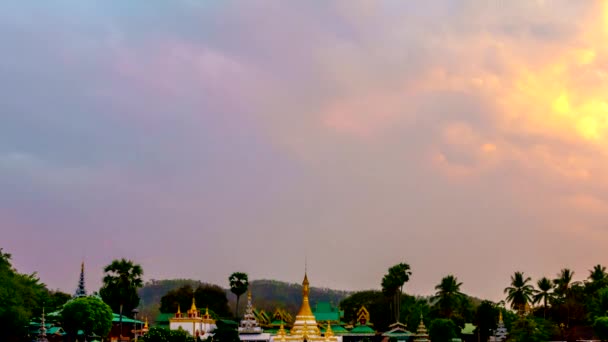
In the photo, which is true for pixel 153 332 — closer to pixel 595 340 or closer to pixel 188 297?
pixel 595 340

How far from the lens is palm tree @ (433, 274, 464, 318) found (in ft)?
342

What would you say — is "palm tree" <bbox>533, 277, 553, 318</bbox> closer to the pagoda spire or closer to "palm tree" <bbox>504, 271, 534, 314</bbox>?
"palm tree" <bbox>504, 271, 534, 314</bbox>

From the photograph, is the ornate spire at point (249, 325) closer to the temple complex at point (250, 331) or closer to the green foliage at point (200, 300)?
the temple complex at point (250, 331)

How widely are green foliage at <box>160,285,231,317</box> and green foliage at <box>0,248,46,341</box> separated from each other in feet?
164

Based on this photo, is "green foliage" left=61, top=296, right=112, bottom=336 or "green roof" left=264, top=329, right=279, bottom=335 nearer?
"green foliage" left=61, top=296, right=112, bottom=336

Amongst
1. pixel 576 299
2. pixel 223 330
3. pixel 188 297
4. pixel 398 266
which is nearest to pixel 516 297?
pixel 576 299

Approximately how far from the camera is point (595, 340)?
84.9m

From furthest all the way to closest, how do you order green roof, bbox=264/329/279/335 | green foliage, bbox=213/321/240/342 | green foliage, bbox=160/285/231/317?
1. green foliage, bbox=160/285/231/317
2. green roof, bbox=264/329/279/335
3. green foliage, bbox=213/321/240/342

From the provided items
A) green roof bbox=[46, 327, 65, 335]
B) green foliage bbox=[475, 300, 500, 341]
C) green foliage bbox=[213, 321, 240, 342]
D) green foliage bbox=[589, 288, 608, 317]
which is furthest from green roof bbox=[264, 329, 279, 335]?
green foliage bbox=[589, 288, 608, 317]

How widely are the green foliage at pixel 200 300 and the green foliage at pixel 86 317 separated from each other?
46592 millimetres

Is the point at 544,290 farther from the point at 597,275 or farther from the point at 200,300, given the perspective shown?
the point at 200,300

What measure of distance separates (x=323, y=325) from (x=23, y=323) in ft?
144

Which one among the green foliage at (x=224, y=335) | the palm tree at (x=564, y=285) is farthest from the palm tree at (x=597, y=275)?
the green foliage at (x=224, y=335)

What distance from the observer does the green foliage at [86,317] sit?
75.0 metres
